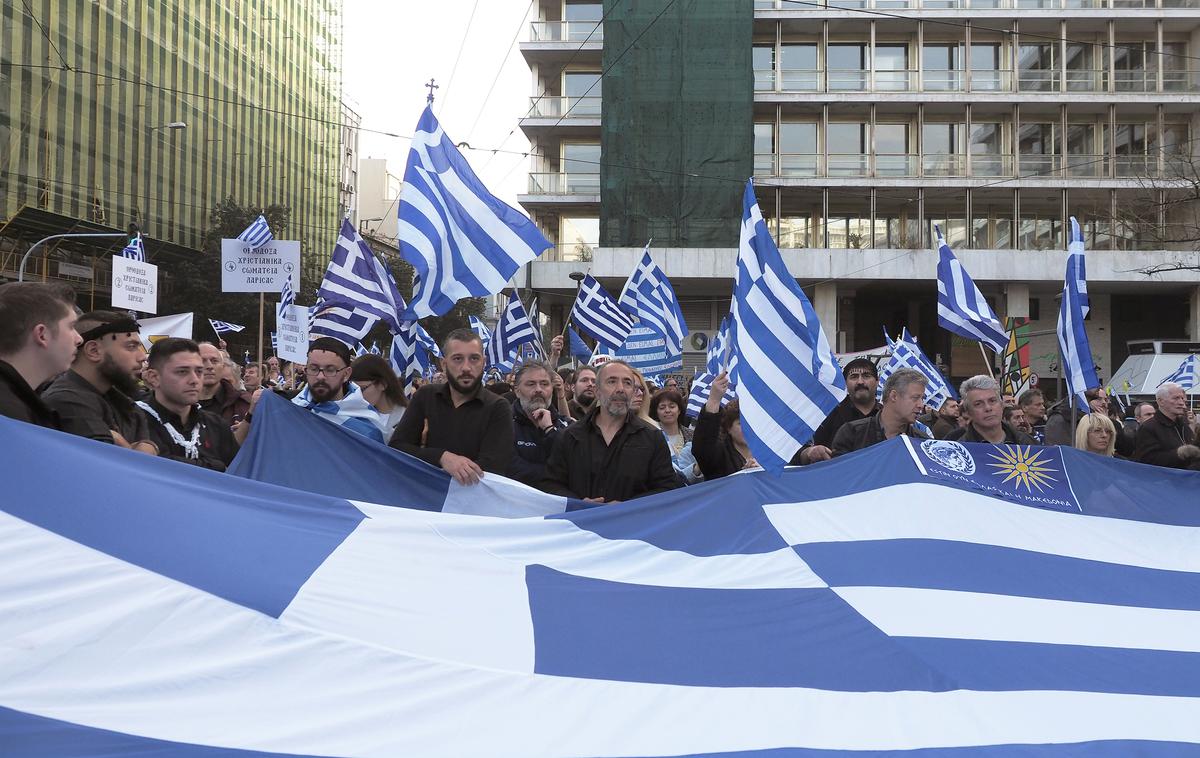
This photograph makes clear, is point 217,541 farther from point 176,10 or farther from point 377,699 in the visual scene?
point 176,10

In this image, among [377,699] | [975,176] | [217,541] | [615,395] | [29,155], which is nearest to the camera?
[377,699]

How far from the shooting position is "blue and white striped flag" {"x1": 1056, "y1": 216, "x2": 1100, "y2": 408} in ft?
27.9

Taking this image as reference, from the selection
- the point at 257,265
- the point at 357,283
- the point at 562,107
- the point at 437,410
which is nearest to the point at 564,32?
the point at 562,107

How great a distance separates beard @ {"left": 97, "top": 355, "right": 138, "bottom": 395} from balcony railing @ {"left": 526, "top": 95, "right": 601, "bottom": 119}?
121ft

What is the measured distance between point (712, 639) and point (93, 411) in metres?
2.88

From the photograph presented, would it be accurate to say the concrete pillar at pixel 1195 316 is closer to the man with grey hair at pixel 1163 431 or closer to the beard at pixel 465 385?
the man with grey hair at pixel 1163 431

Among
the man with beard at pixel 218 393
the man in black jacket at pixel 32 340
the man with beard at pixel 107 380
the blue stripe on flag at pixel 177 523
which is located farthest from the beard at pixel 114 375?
the man with beard at pixel 218 393

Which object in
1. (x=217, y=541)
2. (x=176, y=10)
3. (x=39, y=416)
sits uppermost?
(x=176, y=10)

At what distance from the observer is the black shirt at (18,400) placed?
3418 mm

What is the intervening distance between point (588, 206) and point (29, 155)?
20.3m

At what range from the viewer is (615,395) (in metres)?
5.53

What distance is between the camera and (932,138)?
40.2m

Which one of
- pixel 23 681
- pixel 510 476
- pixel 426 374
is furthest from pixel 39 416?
pixel 426 374

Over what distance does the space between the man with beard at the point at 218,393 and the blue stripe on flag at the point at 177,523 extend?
3.56 meters
